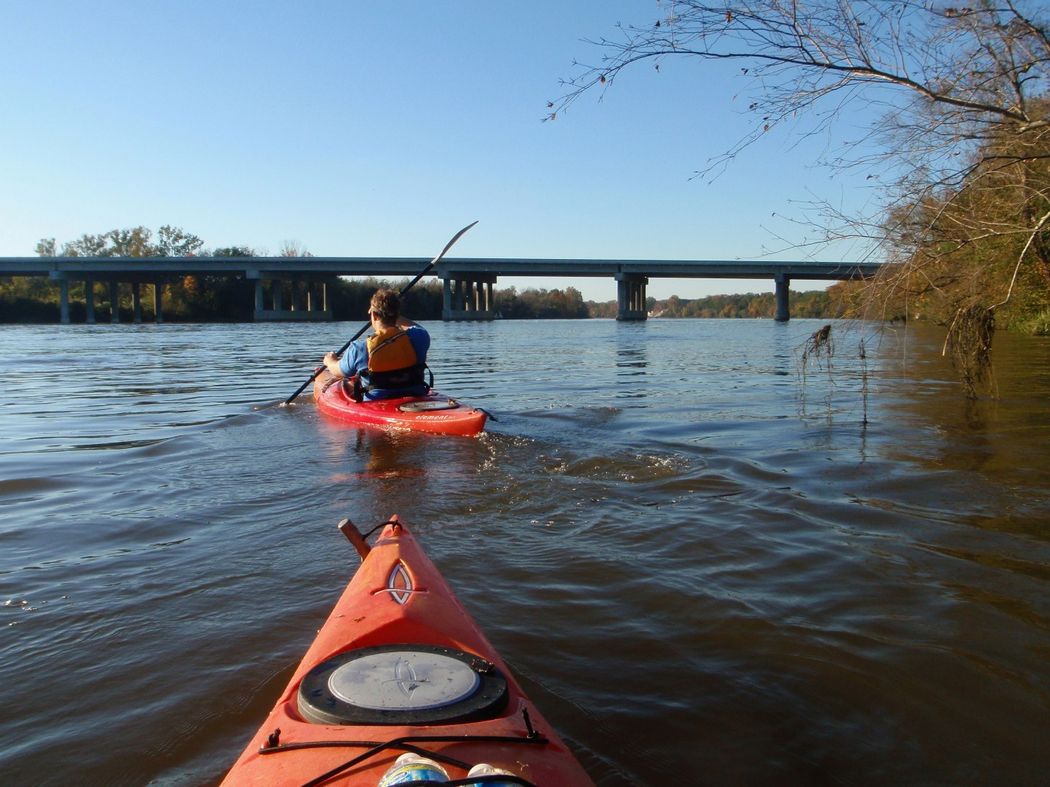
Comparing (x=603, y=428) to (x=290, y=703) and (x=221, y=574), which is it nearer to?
(x=221, y=574)

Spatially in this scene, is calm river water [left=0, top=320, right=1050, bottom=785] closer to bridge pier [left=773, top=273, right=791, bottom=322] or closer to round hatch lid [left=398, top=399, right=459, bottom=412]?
round hatch lid [left=398, top=399, right=459, bottom=412]

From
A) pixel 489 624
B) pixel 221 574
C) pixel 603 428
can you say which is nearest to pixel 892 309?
pixel 603 428

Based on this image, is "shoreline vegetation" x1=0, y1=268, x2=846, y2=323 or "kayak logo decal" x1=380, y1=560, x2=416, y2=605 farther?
"shoreline vegetation" x1=0, y1=268, x2=846, y2=323

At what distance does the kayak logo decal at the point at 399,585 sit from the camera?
9.11 ft

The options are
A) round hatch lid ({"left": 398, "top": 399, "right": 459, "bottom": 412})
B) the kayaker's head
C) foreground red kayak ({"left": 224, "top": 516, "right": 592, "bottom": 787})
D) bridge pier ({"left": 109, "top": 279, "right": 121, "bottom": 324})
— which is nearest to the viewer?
foreground red kayak ({"left": 224, "top": 516, "right": 592, "bottom": 787})

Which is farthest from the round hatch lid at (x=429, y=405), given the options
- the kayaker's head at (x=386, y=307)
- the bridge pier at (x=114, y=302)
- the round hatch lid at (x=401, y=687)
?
the bridge pier at (x=114, y=302)

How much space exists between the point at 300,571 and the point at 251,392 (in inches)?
407

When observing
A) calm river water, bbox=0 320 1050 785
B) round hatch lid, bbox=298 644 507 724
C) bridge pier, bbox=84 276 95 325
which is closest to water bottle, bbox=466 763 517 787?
round hatch lid, bbox=298 644 507 724

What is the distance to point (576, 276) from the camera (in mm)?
69562

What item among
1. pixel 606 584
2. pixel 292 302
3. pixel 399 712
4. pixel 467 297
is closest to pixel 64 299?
pixel 292 302

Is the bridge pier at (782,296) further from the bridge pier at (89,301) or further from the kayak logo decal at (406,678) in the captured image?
the kayak logo decal at (406,678)

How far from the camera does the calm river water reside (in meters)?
2.83

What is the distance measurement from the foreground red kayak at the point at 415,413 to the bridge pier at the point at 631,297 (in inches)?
2356

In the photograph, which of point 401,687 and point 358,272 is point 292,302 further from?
point 401,687
